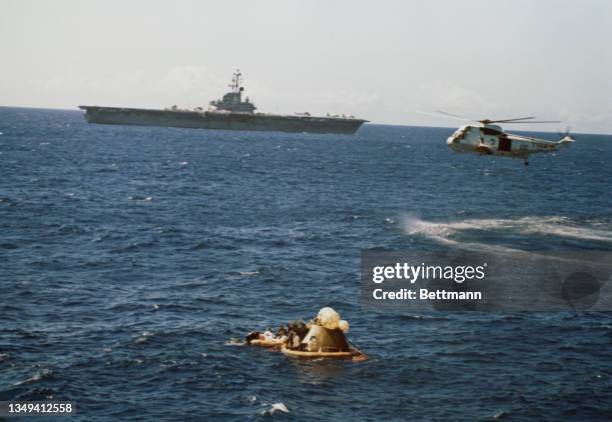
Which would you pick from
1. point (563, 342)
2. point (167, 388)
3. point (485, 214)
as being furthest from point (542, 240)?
point (167, 388)

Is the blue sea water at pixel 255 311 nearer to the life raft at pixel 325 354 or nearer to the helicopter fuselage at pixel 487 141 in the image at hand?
the life raft at pixel 325 354

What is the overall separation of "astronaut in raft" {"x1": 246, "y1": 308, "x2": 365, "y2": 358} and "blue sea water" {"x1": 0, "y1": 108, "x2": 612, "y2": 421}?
3.12ft

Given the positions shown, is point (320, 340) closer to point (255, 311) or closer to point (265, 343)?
point (265, 343)

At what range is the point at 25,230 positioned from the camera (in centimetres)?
6600

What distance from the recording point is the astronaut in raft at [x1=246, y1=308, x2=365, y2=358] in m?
37.1

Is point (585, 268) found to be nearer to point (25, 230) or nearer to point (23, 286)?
point (23, 286)

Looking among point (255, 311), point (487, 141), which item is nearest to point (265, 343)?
point (255, 311)

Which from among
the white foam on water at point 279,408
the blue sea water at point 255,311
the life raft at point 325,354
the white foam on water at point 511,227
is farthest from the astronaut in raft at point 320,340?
the white foam on water at point 511,227

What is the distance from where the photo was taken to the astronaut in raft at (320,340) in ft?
122

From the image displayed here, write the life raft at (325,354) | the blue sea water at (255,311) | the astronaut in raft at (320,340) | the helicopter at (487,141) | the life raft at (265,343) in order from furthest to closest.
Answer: the helicopter at (487,141) < the life raft at (265,343) < the astronaut in raft at (320,340) < the life raft at (325,354) < the blue sea water at (255,311)

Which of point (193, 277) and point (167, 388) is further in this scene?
point (193, 277)

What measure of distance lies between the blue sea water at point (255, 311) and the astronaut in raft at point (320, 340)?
0.95 m

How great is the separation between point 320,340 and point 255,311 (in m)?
8.40

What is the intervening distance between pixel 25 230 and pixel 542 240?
160 feet
